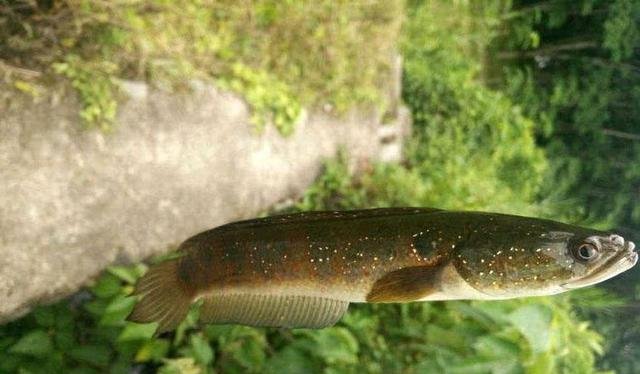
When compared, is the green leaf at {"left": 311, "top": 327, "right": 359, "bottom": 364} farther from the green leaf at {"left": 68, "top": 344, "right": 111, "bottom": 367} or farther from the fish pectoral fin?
the fish pectoral fin

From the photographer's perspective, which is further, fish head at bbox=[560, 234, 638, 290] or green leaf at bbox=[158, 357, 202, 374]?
green leaf at bbox=[158, 357, 202, 374]

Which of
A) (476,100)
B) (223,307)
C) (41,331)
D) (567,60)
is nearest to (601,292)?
(223,307)

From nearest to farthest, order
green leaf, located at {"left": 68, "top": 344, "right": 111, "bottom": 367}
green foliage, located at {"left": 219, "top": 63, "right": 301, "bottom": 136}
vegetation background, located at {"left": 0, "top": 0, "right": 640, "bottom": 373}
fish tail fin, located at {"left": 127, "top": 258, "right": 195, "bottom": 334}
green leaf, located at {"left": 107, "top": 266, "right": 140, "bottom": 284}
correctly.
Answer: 1. fish tail fin, located at {"left": 127, "top": 258, "right": 195, "bottom": 334}
2. vegetation background, located at {"left": 0, "top": 0, "right": 640, "bottom": 373}
3. green leaf, located at {"left": 68, "top": 344, "right": 111, "bottom": 367}
4. green leaf, located at {"left": 107, "top": 266, "right": 140, "bottom": 284}
5. green foliage, located at {"left": 219, "top": 63, "right": 301, "bottom": 136}

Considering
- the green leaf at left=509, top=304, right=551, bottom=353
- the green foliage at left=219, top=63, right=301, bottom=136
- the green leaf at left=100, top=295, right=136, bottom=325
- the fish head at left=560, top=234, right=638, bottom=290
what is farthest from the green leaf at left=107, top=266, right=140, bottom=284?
the fish head at left=560, top=234, right=638, bottom=290

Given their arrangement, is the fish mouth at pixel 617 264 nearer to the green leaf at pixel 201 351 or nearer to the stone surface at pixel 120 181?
the green leaf at pixel 201 351

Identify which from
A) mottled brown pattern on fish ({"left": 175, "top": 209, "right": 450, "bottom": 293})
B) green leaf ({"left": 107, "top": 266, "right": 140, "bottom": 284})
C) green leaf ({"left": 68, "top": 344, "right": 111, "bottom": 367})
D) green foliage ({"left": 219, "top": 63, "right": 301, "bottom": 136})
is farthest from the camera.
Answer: green foliage ({"left": 219, "top": 63, "right": 301, "bottom": 136})

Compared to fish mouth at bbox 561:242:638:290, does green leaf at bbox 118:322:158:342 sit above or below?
below

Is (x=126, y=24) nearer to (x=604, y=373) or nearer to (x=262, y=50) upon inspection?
(x=262, y=50)

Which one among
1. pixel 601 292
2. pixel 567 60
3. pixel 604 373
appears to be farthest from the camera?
pixel 567 60
